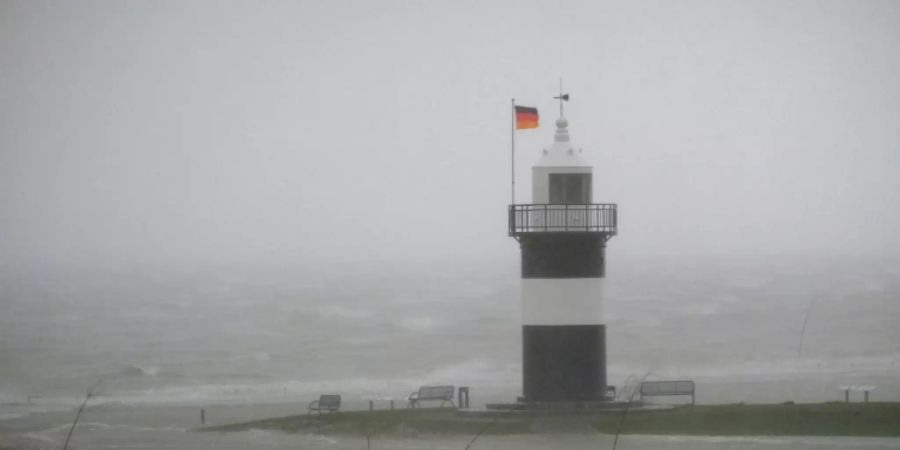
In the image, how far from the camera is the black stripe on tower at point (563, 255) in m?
27.2

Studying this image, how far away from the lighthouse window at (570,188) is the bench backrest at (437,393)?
5.94 meters

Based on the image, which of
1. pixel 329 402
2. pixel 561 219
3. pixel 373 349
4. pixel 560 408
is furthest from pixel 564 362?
pixel 373 349

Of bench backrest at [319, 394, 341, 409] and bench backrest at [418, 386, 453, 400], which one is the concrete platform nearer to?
bench backrest at [418, 386, 453, 400]

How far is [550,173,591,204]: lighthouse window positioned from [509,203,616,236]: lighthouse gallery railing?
0.37 feet

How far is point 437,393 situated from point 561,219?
6.78 meters

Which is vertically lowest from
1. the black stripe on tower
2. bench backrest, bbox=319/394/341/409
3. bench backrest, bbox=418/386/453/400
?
bench backrest, bbox=319/394/341/409

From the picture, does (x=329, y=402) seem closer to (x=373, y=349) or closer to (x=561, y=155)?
(x=561, y=155)

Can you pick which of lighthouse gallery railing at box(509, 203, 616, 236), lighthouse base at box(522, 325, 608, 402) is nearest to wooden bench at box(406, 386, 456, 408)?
lighthouse base at box(522, 325, 608, 402)

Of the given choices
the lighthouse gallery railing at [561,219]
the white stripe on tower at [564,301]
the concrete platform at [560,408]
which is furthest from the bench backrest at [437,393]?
the lighthouse gallery railing at [561,219]

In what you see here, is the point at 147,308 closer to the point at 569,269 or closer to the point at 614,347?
the point at 614,347

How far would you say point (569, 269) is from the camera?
27.2 m

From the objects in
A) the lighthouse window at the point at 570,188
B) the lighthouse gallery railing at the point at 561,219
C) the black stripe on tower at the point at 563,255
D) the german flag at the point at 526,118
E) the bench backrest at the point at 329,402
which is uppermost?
the german flag at the point at 526,118

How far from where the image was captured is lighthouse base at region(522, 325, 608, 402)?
2745 centimetres

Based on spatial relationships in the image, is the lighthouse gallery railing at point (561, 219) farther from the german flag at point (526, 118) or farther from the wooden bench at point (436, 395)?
the wooden bench at point (436, 395)
